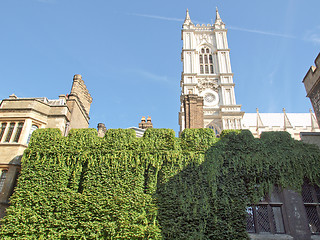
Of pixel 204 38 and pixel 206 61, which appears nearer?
pixel 206 61

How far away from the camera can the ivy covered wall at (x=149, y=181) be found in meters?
9.23

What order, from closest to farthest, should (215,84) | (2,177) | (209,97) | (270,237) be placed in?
(270,237), (2,177), (209,97), (215,84)

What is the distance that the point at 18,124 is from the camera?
1303 cm

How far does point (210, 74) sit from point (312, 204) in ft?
136

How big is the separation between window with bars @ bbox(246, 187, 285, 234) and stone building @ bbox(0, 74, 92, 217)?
1107 centimetres

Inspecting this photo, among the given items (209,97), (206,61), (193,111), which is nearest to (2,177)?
(193,111)

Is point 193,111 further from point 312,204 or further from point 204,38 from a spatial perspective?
point 204,38

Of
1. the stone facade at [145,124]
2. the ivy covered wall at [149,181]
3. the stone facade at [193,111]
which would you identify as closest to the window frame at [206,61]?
the stone facade at [145,124]

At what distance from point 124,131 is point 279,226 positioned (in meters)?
8.08

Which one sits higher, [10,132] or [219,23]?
[219,23]

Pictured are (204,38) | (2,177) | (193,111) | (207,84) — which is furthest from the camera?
(204,38)

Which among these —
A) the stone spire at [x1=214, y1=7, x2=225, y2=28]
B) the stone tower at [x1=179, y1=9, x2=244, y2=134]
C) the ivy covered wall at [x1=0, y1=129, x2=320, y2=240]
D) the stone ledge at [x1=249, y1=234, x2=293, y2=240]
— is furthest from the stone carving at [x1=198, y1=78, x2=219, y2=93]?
the stone ledge at [x1=249, y1=234, x2=293, y2=240]

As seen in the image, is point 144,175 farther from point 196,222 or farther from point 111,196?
point 196,222

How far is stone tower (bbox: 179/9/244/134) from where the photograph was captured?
4331 cm
